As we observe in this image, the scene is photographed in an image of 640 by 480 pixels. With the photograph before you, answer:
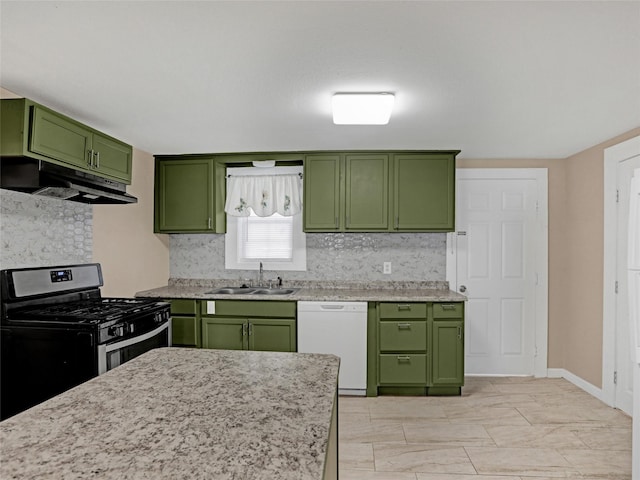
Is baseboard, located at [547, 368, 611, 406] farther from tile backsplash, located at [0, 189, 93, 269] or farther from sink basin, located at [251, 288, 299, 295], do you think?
tile backsplash, located at [0, 189, 93, 269]

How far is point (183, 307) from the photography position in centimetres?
373

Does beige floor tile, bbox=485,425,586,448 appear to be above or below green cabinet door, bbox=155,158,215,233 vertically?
below

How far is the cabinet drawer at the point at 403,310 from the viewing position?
357cm

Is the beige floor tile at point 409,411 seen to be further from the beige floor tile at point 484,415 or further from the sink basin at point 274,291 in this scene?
the sink basin at point 274,291

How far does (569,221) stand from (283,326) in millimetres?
3027

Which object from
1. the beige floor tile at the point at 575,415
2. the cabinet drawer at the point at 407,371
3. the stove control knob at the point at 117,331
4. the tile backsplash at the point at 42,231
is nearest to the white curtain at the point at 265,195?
the tile backsplash at the point at 42,231

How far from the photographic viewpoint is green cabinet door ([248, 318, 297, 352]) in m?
3.62

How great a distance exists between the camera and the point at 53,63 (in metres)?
2.01

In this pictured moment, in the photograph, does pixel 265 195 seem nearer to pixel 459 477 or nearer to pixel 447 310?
pixel 447 310

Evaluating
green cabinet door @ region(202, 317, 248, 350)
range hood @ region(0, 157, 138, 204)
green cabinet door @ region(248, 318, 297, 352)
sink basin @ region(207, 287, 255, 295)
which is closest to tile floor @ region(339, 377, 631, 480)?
green cabinet door @ region(248, 318, 297, 352)

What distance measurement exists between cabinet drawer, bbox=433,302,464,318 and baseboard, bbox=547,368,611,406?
1.36 metres

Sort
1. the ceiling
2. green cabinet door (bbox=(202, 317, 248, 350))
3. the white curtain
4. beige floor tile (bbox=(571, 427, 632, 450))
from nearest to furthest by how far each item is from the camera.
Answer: the ceiling, beige floor tile (bbox=(571, 427, 632, 450)), green cabinet door (bbox=(202, 317, 248, 350)), the white curtain

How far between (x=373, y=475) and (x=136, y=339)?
66.0 inches

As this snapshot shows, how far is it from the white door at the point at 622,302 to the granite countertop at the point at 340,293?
1.22 m
